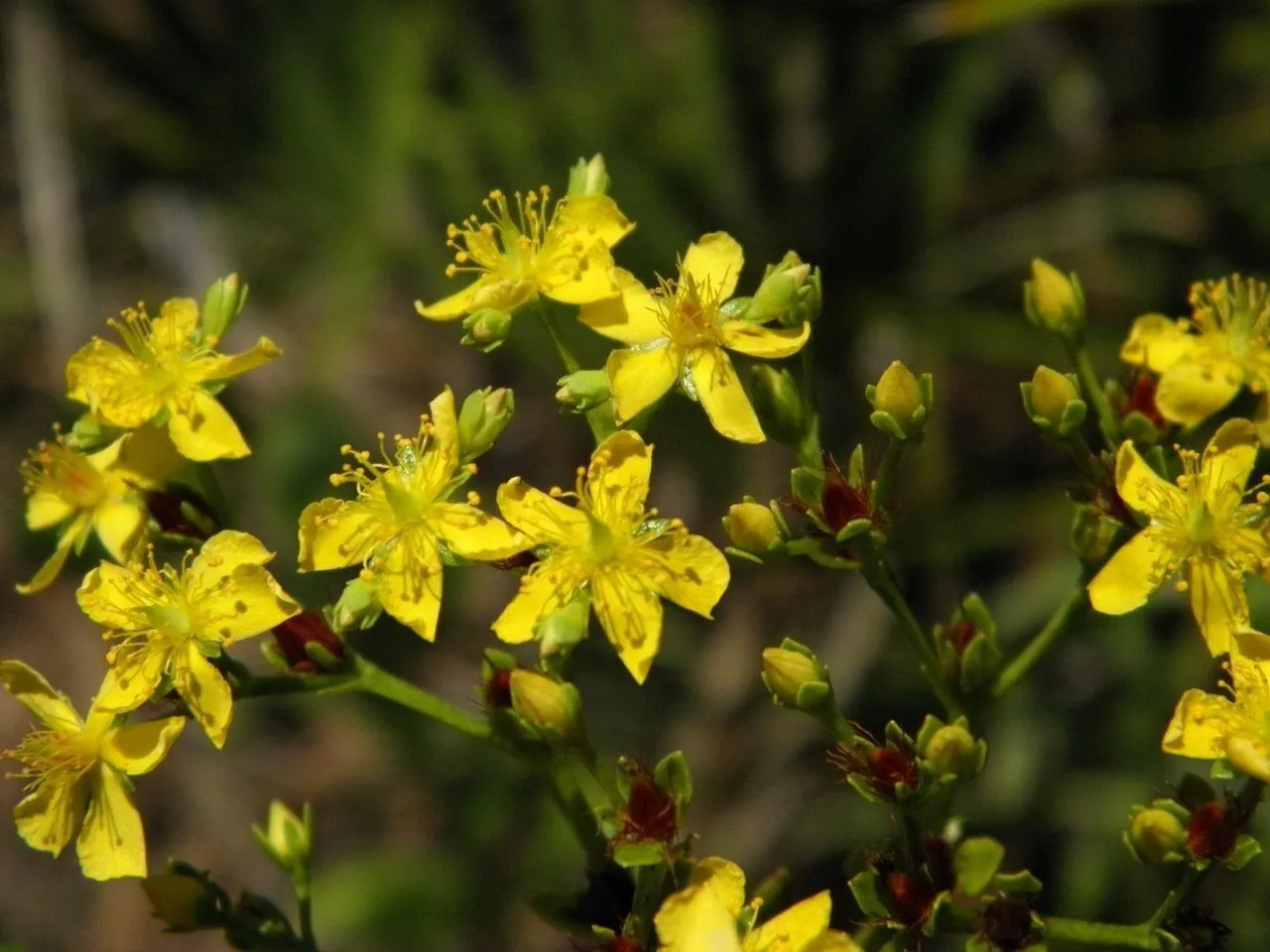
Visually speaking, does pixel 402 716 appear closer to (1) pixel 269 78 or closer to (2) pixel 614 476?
(1) pixel 269 78

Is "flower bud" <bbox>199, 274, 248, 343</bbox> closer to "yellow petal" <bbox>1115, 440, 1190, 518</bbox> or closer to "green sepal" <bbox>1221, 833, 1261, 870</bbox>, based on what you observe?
"yellow petal" <bbox>1115, 440, 1190, 518</bbox>

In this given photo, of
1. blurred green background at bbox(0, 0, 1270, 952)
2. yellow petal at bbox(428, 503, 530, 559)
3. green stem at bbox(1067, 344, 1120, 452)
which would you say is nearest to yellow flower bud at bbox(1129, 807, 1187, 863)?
green stem at bbox(1067, 344, 1120, 452)

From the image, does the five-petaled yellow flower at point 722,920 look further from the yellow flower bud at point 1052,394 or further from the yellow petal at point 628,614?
the yellow flower bud at point 1052,394

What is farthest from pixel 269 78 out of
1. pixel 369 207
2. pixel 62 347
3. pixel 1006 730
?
pixel 1006 730

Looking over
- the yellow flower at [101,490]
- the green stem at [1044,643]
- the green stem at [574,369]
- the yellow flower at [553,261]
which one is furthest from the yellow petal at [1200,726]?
the yellow flower at [101,490]

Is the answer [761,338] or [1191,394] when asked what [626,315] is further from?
[1191,394]

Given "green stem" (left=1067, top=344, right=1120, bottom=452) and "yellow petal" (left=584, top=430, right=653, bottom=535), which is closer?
"yellow petal" (left=584, top=430, right=653, bottom=535)

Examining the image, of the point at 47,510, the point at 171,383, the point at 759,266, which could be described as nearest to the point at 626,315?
the point at 171,383
